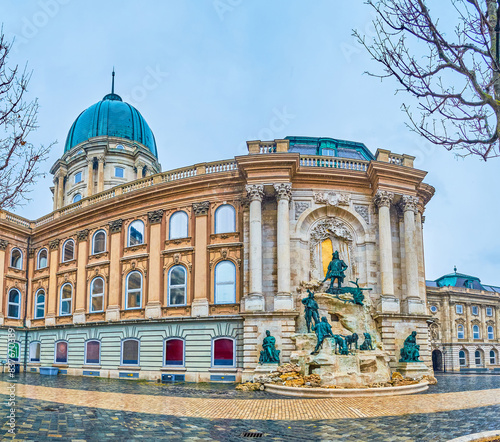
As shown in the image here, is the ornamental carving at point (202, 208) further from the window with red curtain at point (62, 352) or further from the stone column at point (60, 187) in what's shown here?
the stone column at point (60, 187)

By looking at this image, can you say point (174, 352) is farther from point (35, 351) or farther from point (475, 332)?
point (475, 332)

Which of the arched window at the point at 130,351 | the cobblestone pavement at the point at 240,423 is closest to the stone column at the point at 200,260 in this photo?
the arched window at the point at 130,351

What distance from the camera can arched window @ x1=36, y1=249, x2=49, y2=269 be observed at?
3681cm

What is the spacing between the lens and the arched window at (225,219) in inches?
1110

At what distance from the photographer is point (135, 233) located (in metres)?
31.3

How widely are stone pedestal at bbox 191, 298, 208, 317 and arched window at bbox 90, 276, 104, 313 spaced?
25.1 ft

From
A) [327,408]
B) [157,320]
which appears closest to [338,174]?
[157,320]

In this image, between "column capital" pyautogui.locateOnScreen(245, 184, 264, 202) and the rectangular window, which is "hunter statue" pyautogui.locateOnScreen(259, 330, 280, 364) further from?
the rectangular window

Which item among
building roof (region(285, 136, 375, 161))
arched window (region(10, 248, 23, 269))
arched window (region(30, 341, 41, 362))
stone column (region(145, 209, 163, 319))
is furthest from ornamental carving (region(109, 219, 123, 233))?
building roof (region(285, 136, 375, 161))

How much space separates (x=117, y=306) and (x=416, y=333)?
17522 mm

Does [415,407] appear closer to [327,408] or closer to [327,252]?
[327,408]

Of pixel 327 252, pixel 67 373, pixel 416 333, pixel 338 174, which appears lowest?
pixel 67 373

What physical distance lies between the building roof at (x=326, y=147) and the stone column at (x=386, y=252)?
19.1 ft

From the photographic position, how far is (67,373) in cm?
3188
